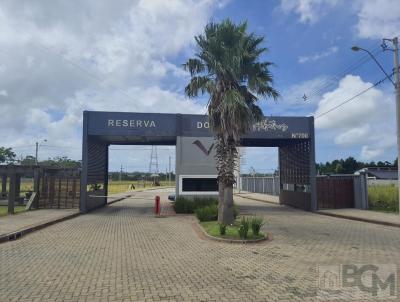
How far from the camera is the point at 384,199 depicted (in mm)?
26375

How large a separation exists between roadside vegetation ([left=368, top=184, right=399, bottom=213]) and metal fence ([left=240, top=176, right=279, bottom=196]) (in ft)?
63.8

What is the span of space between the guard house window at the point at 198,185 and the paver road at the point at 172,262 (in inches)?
356

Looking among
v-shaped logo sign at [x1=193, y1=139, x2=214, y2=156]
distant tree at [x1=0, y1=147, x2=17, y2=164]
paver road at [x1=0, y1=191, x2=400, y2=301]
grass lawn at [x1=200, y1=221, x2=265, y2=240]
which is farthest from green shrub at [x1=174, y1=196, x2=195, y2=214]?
distant tree at [x1=0, y1=147, x2=17, y2=164]

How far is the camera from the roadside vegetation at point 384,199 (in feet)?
84.0

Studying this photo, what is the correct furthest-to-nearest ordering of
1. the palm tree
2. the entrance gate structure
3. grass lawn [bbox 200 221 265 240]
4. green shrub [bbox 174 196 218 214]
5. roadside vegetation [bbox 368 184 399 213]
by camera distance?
roadside vegetation [bbox 368 184 399 213] < the entrance gate structure < green shrub [bbox 174 196 218 214] < the palm tree < grass lawn [bbox 200 221 265 240]

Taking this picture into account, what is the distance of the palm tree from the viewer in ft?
54.7

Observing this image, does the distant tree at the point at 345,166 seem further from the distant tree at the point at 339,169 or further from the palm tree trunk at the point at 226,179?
the palm tree trunk at the point at 226,179

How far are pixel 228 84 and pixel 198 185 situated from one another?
10.2 meters

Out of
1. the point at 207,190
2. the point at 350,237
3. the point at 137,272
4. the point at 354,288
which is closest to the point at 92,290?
the point at 137,272

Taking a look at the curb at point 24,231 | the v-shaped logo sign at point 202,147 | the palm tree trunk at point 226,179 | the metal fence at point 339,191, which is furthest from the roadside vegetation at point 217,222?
the metal fence at point 339,191

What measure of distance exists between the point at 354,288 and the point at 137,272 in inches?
174

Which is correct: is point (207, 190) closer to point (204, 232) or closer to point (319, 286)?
point (204, 232)

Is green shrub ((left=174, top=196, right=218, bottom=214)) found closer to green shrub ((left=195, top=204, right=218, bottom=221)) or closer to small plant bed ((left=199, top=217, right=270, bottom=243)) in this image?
green shrub ((left=195, top=204, right=218, bottom=221))

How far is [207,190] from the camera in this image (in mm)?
26156
